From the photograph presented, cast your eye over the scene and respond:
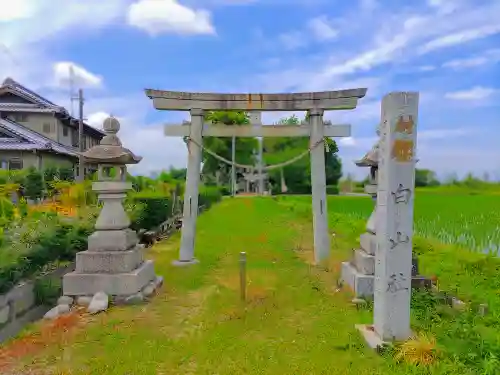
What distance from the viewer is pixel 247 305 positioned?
257 inches

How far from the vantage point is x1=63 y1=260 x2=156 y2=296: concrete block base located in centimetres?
679

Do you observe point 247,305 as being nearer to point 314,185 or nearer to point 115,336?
point 115,336

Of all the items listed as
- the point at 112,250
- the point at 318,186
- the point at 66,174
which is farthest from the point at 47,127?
the point at 112,250

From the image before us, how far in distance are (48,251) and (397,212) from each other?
5295 mm

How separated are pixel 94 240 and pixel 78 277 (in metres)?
0.63

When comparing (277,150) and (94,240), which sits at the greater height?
(277,150)

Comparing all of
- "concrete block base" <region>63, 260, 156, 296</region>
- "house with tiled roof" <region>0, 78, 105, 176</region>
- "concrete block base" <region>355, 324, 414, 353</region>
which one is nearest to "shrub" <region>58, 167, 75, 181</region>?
"house with tiled roof" <region>0, 78, 105, 176</region>

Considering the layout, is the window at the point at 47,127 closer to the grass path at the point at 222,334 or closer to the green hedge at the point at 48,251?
the green hedge at the point at 48,251

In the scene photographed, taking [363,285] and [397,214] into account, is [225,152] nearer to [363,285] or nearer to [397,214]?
[363,285]

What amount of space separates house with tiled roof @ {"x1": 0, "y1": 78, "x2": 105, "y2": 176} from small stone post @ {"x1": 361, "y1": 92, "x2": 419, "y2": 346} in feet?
70.9

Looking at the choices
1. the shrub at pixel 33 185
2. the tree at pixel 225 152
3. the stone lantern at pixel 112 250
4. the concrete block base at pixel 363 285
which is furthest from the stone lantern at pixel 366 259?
the tree at pixel 225 152

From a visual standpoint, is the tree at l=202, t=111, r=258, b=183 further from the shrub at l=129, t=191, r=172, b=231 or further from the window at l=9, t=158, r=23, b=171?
the shrub at l=129, t=191, r=172, b=231

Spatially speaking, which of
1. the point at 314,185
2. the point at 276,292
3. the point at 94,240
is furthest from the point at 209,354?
the point at 314,185

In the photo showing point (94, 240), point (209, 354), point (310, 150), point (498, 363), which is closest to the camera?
point (498, 363)
